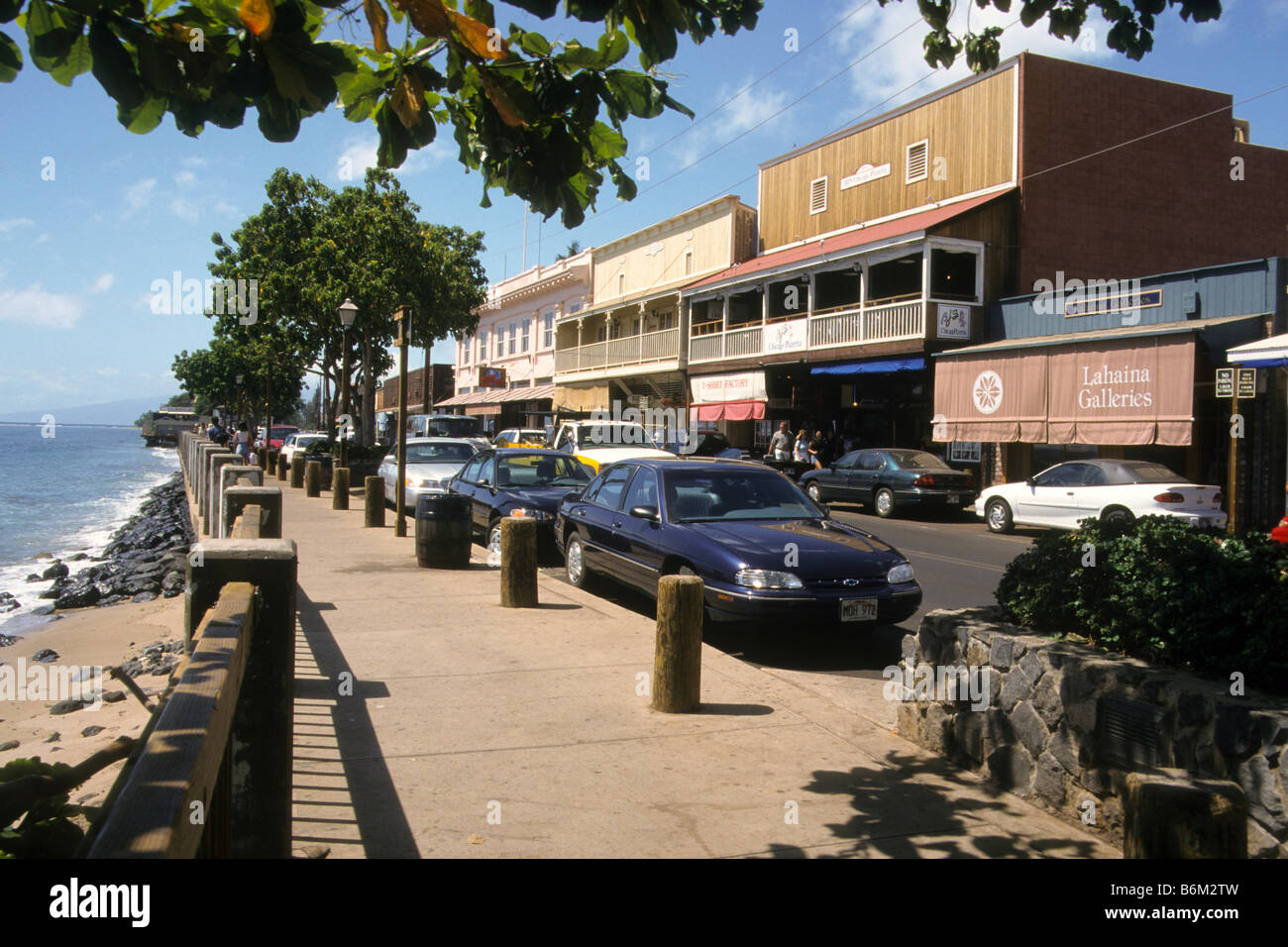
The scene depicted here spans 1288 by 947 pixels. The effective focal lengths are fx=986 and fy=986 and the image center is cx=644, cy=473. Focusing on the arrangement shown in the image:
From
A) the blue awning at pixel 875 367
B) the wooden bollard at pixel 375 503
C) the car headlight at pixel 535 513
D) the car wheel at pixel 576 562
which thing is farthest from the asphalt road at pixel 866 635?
the blue awning at pixel 875 367

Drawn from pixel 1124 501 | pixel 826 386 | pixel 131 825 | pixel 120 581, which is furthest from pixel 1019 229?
pixel 131 825

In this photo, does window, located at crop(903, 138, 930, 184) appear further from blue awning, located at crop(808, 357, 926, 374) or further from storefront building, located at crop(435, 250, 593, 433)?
storefront building, located at crop(435, 250, 593, 433)

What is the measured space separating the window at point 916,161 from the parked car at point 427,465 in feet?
48.6

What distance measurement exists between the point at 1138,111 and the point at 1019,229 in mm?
4490

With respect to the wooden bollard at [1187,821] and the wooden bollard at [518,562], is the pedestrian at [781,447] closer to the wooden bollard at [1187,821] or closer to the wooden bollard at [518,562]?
the wooden bollard at [518,562]

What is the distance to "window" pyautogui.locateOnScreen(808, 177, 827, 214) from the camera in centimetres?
2998

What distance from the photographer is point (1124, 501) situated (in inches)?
608

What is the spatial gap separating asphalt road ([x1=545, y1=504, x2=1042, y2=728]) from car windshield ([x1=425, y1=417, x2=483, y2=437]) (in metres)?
18.5

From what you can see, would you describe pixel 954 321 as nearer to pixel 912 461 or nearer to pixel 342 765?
pixel 912 461

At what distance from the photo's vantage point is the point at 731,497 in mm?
8953

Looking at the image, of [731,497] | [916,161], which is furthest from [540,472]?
[916,161]

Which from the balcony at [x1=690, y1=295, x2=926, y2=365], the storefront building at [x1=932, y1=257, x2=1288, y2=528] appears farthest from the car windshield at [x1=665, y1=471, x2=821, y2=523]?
the balcony at [x1=690, y1=295, x2=926, y2=365]

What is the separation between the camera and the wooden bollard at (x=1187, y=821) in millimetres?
2289

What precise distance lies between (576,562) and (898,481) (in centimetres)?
1115
